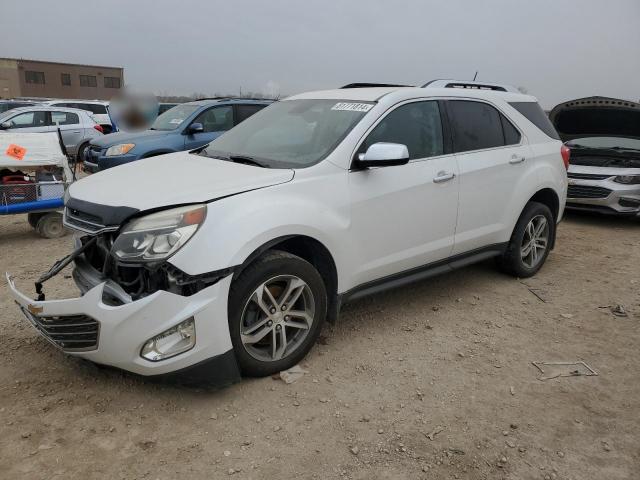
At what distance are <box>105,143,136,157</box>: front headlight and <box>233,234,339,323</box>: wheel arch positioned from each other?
5450 millimetres

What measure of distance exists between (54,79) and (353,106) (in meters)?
60.9

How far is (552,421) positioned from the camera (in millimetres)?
2748

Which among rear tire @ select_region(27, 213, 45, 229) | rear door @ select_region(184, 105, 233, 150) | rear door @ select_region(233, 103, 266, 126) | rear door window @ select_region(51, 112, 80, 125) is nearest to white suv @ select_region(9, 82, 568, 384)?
rear tire @ select_region(27, 213, 45, 229)

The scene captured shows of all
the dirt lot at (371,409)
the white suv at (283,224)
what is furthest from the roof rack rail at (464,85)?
the dirt lot at (371,409)

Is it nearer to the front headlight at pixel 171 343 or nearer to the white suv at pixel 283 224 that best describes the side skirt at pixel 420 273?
the white suv at pixel 283 224

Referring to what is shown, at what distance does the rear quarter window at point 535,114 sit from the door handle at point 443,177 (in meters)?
1.32

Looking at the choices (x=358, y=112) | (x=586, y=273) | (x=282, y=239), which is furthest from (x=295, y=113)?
(x=586, y=273)

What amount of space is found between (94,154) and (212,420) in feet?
23.0

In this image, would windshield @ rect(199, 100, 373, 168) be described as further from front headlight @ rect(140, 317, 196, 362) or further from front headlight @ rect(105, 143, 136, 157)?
front headlight @ rect(105, 143, 136, 157)

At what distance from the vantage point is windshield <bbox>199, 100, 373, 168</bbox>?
133 inches

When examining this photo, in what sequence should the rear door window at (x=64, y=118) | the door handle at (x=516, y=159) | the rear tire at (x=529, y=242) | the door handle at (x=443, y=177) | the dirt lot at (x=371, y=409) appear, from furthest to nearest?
the rear door window at (x=64, y=118), the rear tire at (x=529, y=242), the door handle at (x=516, y=159), the door handle at (x=443, y=177), the dirt lot at (x=371, y=409)

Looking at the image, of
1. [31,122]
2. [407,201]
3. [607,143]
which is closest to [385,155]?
[407,201]

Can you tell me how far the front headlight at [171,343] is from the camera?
2.58 m

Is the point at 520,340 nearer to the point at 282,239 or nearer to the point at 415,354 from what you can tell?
the point at 415,354
